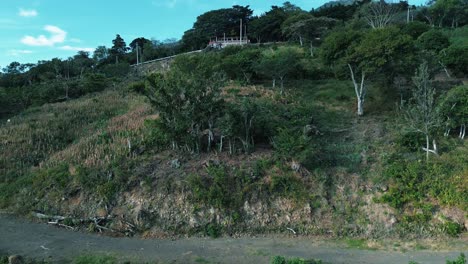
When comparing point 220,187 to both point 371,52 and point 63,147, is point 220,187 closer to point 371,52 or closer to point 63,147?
point 63,147

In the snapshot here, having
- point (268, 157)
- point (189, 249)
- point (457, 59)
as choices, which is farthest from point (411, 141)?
point (457, 59)

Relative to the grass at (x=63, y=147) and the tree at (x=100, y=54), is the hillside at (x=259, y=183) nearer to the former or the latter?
the grass at (x=63, y=147)

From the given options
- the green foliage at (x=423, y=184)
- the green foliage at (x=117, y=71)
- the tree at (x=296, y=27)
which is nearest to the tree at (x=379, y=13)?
the tree at (x=296, y=27)

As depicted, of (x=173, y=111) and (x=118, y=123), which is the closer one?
(x=173, y=111)

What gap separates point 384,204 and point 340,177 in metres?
1.95

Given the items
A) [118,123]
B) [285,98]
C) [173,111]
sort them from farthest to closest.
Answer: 1. [285,98]
2. [118,123]
3. [173,111]

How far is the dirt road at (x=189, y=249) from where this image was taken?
35.5ft

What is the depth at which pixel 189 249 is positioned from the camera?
11.7 m

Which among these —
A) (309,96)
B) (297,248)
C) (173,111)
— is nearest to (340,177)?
(297,248)

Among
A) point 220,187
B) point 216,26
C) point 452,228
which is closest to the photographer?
point 452,228

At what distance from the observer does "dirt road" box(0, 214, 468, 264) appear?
1083cm

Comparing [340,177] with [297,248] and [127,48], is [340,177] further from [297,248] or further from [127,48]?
[127,48]

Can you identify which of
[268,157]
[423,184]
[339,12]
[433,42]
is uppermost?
[339,12]

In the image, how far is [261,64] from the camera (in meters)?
24.7
